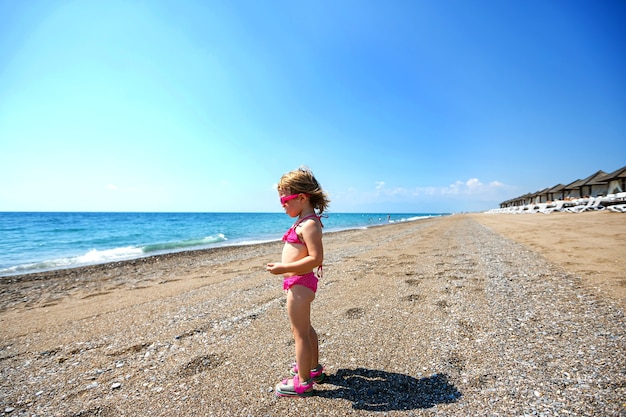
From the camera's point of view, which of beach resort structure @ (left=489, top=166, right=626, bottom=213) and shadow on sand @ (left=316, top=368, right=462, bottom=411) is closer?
shadow on sand @ (left=316, top=368, right=462, bottom=411)

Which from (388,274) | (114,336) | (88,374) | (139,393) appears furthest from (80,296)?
(388,274)

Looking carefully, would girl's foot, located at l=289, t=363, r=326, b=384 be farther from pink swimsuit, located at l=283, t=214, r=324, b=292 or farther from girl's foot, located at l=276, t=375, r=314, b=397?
pink swimsuit, located at l=283, t=214, r=324, b=292

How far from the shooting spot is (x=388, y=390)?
108 inches

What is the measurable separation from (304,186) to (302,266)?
842 millimetres

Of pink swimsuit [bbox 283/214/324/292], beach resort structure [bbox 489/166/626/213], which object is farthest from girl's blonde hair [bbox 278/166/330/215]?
beach resort structure [bbox 489/166/626/213]

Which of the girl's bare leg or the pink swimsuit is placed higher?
the pink swimsuit

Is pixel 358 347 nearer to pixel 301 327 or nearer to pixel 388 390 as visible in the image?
pixel 388 390

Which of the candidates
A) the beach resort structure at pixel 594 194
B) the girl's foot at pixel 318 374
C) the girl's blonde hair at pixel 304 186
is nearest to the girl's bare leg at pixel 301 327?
the girl's foot at pixel 318 374

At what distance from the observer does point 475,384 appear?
270 cm

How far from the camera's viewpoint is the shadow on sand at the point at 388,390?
254cm

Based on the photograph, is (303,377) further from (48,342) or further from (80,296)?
(80,296)

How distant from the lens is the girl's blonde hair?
2920 millimetres

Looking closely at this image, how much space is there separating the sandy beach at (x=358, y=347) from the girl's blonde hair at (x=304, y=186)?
6.43 feet

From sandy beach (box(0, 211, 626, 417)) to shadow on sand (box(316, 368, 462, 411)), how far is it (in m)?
0.02
